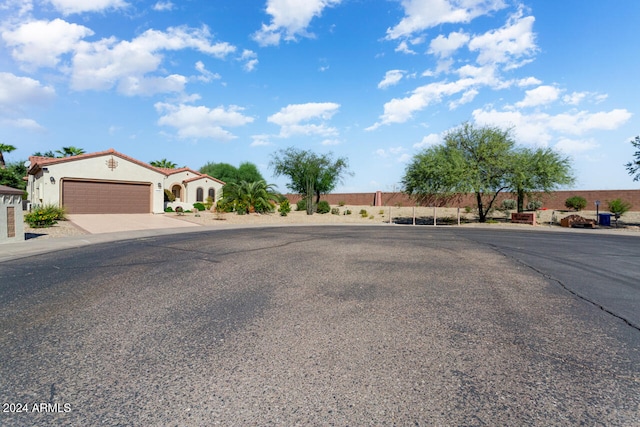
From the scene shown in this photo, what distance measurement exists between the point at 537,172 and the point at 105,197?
33633 millimetres

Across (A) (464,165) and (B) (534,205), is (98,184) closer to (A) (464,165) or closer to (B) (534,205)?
(A) (464,165)

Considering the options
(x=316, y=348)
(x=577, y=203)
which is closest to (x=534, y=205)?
(x=577, y=203)

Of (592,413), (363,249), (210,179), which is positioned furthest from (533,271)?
(210,179)

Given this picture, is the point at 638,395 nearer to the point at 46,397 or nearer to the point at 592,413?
the point at 592,413

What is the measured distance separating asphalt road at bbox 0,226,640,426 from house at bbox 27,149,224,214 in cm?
2201

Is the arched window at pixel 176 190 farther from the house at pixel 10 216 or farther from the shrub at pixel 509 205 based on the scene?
the shrub at pixel 509 205

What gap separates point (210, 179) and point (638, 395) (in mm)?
44163

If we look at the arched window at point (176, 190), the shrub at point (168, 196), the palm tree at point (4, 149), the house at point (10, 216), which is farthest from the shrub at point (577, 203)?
the palm tree at point (4, 149)

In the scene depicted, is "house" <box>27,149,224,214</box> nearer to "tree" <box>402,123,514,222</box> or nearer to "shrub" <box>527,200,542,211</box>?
Answer: "tree" <box>402,123,514,222</box>

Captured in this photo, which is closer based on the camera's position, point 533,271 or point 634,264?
point 533,271

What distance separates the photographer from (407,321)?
4676mm

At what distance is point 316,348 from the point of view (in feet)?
12.5

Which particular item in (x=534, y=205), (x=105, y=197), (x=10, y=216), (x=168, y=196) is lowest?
(x=10, y=216)

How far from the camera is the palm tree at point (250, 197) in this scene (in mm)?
30844
